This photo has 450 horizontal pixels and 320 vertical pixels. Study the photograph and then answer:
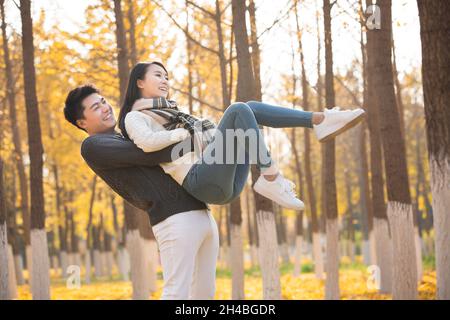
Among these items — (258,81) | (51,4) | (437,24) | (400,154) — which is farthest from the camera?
(51,4)

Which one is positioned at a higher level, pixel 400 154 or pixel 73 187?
pixel 73 187

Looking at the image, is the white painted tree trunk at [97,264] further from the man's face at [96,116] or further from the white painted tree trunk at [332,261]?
the man's face at [96,116]

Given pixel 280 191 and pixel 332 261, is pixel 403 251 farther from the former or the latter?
pixel 280 191

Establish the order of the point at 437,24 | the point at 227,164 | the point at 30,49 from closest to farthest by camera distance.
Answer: the point at 227,164 → the point at 437,24 → the point at 30,49

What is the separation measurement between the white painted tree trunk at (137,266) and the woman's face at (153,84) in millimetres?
8299

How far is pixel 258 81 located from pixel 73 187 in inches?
585

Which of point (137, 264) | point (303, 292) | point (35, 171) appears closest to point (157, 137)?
point (35, 171)

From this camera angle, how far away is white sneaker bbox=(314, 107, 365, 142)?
144 inches

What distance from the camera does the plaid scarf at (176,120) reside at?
3.63m

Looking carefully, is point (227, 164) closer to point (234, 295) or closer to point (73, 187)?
point (234, 295)

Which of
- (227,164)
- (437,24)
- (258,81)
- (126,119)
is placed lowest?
(227,164)

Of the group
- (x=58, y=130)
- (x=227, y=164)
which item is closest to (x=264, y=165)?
(x=227, y=164)

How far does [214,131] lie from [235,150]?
0.25 metres
